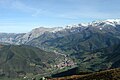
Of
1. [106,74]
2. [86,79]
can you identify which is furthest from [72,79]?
[106,74]

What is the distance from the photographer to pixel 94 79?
10638 cm

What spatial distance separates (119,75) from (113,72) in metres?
5.57

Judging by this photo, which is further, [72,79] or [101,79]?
[72,79]

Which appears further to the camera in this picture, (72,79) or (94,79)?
(72,79)

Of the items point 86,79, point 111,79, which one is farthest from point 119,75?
point 86,79

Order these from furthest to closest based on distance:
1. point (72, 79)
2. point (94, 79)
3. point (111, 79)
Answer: point (72, 79), point (94, 79), point (111, 79)

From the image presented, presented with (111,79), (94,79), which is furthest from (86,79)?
(111,79)

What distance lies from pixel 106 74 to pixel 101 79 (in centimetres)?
502

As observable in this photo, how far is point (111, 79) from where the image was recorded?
325ft

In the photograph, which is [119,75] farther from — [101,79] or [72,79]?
[72,79]

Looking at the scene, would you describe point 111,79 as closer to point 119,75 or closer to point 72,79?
point 119,75

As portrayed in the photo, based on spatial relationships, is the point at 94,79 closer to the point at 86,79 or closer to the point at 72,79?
the point at 86,79

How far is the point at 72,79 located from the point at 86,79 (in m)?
12.3

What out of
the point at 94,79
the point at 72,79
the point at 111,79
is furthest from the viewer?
the point at 72,79
